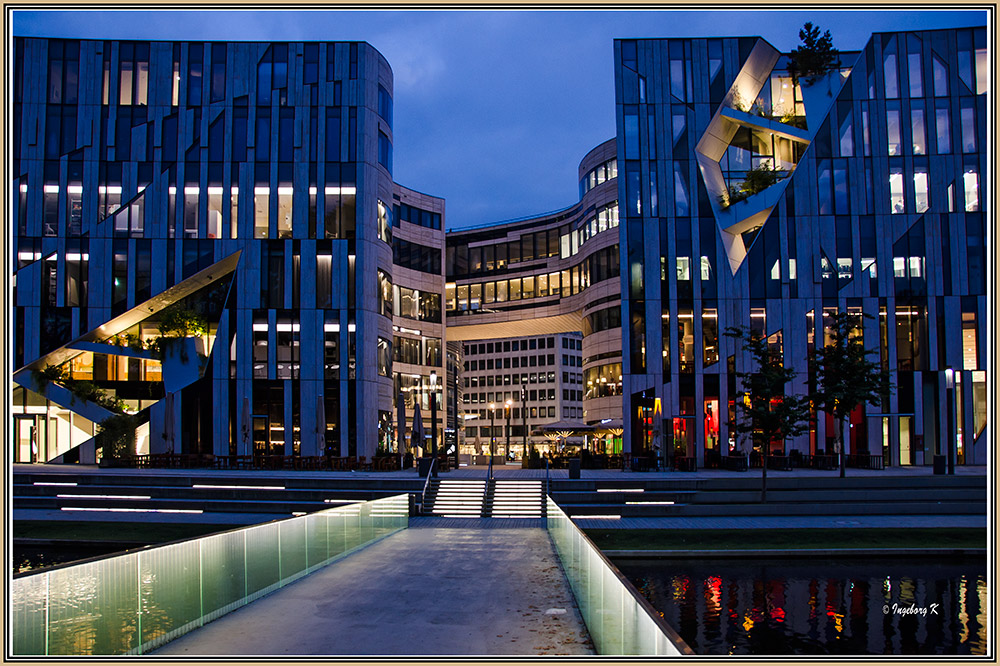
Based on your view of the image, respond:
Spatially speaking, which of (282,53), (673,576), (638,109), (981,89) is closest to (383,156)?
(282,53)

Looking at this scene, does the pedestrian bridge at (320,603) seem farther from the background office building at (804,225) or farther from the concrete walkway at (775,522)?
the background office building at (804,225)

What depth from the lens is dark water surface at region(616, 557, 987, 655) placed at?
12695 mm

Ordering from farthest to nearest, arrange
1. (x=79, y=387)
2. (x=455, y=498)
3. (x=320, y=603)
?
1. (x=79, y=387)
2. (x=455, y=498)
3. (x=320, y=603)

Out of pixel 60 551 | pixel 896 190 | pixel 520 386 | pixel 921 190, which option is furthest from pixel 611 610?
pixel 520 386

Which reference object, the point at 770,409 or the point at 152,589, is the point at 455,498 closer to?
the point at 770,409

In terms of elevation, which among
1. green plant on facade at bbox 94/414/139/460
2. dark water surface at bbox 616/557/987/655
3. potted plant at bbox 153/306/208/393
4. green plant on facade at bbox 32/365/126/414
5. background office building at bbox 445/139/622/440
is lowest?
dark water surface at bbox 616/557/987/655

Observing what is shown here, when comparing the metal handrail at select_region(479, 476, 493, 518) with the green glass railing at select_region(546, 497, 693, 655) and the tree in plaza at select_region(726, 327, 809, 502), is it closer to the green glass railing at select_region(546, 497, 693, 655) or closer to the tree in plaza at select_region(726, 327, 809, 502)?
the tree in plaza at select_region(726, 327, 809, 502)

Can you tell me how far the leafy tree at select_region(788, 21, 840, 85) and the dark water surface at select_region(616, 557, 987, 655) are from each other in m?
31.7

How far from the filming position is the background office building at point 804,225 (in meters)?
42.5

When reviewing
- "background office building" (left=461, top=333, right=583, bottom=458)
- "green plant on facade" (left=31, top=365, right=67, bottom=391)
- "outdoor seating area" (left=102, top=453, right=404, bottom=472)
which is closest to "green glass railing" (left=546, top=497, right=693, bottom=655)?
"outdoor seating area" (left=102, top=453, right=404, bottom=472)

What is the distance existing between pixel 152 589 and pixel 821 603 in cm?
1191

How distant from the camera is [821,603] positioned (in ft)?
50.1

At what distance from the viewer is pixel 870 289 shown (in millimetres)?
42969

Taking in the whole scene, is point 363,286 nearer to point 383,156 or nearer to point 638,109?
point 383,156
